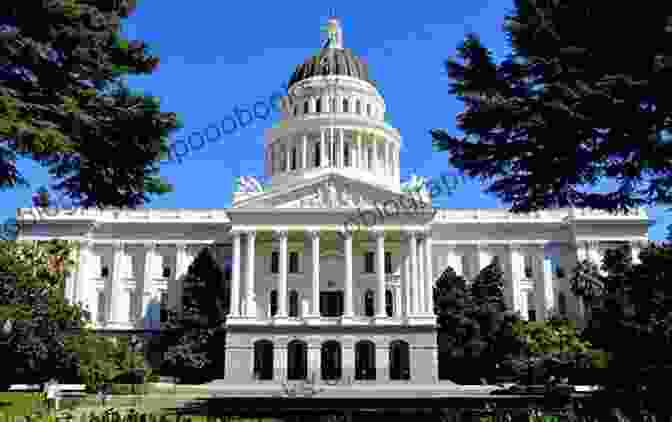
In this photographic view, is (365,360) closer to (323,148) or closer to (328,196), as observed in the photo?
(328,196)

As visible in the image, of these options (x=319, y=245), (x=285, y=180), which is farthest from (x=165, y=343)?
(x=285, y=180)

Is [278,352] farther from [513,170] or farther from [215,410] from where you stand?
[513,170]

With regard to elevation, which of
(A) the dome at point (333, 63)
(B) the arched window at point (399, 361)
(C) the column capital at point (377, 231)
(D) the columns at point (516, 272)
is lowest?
(B) the arched window at point (399, 361)

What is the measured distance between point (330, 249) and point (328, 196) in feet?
17.1

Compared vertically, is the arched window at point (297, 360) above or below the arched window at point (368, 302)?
below

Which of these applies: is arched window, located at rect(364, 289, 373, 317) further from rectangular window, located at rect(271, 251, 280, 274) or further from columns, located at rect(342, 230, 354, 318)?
rectangular window, located at rect(271, 251, 280, 274)

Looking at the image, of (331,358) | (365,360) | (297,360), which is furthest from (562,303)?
(297,360)

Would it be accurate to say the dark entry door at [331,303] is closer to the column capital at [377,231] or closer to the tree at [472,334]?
the column capital at [377,231]

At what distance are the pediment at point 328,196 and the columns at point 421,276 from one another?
4.45m

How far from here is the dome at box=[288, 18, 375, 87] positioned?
251ft

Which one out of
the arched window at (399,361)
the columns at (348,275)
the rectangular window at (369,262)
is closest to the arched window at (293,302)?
the columns at (348,275)

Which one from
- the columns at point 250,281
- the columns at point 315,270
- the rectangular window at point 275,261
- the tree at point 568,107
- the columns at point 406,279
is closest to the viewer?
the tree at point 568,107

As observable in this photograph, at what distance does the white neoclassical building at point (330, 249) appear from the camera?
54.8 m

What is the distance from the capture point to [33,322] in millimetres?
40000
